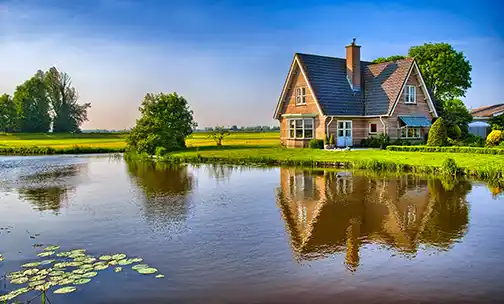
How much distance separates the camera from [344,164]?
23.9 metres

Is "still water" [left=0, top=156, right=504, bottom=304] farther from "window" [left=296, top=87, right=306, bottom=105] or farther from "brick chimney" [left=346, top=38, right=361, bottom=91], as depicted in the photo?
"brick chimney" [left=346, top=38, right=361, bottom=91]

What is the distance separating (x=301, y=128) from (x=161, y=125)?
12139 millimetres

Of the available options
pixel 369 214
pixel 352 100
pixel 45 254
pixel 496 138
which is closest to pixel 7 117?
pixel 352 100

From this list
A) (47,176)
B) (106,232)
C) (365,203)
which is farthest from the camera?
(47,176)

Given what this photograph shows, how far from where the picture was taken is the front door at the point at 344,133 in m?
32.6

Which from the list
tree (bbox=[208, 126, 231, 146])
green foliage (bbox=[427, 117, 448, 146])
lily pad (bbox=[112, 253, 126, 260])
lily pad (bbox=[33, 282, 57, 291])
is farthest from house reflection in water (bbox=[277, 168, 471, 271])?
tree (bbox=[208, 126, 231, 146])

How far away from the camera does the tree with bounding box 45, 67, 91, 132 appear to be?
249ft

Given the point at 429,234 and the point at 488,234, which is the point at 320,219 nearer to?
the point at 429,234

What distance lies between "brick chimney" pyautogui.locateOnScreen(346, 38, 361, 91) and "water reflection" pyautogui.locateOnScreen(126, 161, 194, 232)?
15758mm

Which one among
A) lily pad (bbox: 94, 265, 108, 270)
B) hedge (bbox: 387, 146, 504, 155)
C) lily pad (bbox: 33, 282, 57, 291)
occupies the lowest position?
lily pad (bbox: 33, 282, 57, 291)

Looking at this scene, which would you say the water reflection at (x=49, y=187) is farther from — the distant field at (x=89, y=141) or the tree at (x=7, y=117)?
the tree at (x=7, y=117)

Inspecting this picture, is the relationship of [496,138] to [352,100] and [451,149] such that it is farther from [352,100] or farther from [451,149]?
[352,100]

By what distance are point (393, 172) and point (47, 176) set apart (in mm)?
17410

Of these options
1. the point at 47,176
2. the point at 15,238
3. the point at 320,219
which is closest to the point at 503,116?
the point at 320,219
